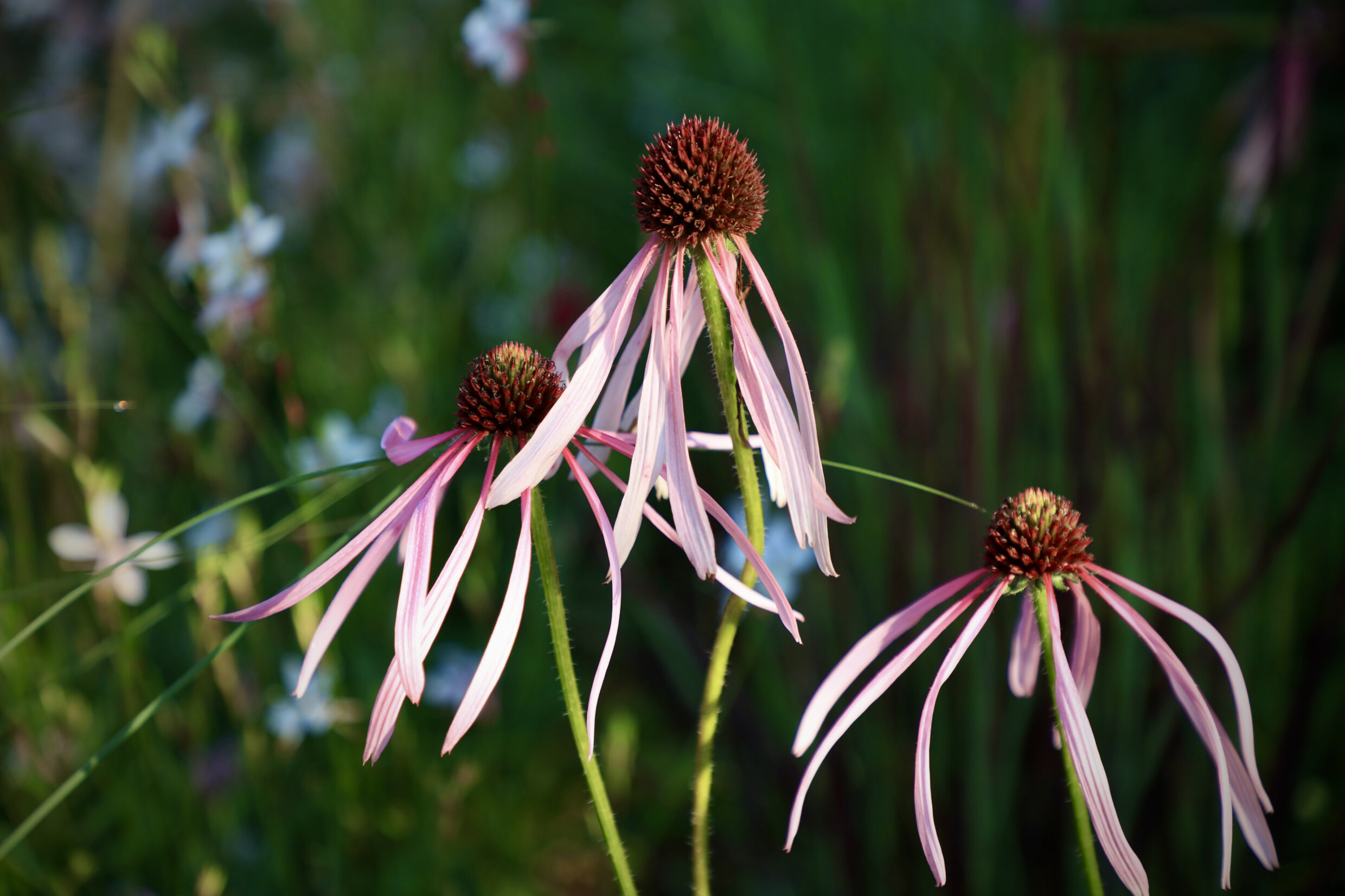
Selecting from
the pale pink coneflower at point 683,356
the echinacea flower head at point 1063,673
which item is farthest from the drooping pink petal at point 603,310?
the echinacea flower head at point 1063,673

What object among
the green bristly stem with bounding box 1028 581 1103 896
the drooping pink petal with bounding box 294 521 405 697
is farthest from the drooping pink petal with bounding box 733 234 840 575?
the drooping pink petal with bounding box 294 521 405 697

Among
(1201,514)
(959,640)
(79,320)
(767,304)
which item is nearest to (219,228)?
(79,320)

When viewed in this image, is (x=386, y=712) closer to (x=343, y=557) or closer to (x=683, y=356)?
(x=343, y=557)

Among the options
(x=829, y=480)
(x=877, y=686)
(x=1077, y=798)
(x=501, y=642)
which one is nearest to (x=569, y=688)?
(x=501, y=642)

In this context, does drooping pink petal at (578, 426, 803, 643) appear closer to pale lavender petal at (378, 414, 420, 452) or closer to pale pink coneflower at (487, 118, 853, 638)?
pale pink coneflower at (487, 118, 853, 638)

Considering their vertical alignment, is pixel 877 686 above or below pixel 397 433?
below
